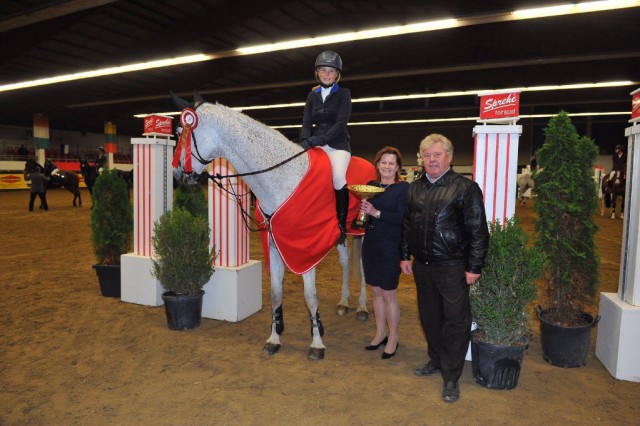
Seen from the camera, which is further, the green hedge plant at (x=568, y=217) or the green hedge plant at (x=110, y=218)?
the green hedge plant at (x=110, y=218)

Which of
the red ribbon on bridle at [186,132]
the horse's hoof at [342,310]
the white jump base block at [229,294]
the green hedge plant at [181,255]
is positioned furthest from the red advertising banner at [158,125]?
the horse's hoof at [342,310]

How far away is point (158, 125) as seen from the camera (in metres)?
4.84

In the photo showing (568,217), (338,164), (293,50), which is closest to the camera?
(568,217)

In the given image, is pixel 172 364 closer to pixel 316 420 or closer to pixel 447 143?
pixel 316 420

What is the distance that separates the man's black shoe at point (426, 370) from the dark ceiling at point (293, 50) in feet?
27.4

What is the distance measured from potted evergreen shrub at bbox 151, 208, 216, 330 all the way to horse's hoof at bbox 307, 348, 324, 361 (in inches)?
54.4

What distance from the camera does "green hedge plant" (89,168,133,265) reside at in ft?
16.9

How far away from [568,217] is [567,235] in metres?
0.16

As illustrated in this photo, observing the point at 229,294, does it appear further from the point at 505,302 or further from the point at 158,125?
the point at 505,302

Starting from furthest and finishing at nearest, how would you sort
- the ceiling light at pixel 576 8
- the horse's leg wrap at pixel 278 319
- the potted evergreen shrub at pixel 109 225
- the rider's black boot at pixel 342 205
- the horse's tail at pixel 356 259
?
the ceiling light at pixel 576 8 → the potted evergreen shrub at pixel 109 225 → the horse's tail at pixel 356 259 → the horse's leg wrap at pixel 278 319 → the rider's black boot at pixel 342 205

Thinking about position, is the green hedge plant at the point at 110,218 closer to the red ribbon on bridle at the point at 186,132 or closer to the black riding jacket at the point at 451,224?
the red ribbon on bridle at the point at 186,132

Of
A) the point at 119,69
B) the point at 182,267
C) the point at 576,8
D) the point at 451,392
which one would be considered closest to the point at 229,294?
the point at 182,267

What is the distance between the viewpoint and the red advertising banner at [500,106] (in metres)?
3.26

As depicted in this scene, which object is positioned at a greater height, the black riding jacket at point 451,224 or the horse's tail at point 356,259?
the black riding jacket at point 451,224
